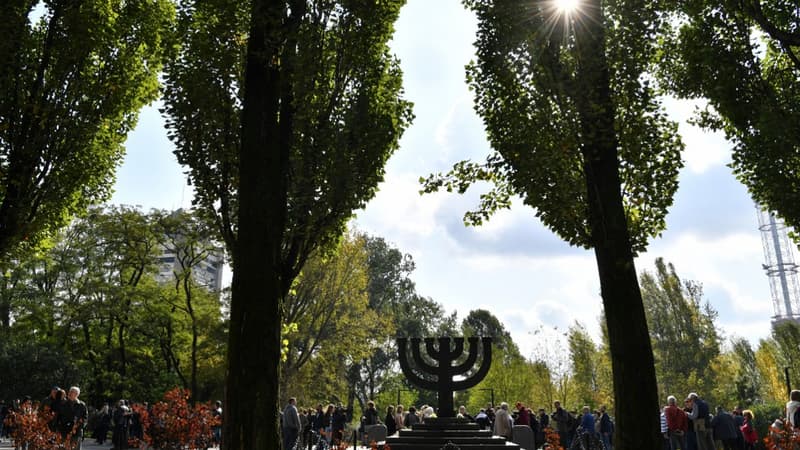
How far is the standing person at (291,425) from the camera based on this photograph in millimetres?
14867

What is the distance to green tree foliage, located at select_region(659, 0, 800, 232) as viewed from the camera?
10.6m

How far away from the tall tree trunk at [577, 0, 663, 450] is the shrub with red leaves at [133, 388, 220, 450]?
7.28 m

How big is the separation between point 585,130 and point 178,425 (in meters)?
8.13

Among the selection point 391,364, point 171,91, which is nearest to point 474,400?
point 391,364

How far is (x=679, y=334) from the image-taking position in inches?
1411

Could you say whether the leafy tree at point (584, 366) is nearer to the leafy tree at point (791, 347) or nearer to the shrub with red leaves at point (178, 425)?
the leafy tree at point (791, 347)

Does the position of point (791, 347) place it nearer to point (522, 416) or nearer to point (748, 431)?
point (748, 431)

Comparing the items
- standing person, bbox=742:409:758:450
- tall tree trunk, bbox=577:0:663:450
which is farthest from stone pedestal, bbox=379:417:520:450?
tall tree trunk, bbox=577:0:663:450

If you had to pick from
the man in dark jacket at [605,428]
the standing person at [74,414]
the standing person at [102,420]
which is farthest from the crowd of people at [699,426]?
the standing person at [102,420]

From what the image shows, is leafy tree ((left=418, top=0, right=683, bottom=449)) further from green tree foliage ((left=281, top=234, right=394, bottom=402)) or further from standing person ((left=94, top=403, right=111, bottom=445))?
green tree foliage ((left=281, top=234, right=394, bottom=402))

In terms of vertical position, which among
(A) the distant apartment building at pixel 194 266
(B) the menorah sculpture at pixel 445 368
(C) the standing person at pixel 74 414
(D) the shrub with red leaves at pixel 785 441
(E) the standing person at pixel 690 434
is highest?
(A) the distant apartment building at pixel 194 266

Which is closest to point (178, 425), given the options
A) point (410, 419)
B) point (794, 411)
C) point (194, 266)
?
point (410, 419)

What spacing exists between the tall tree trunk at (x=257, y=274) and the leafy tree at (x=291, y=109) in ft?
0.08

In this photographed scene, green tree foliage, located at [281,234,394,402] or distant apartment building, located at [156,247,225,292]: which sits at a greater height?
distant apartment building, located at [156,247,225,292]
